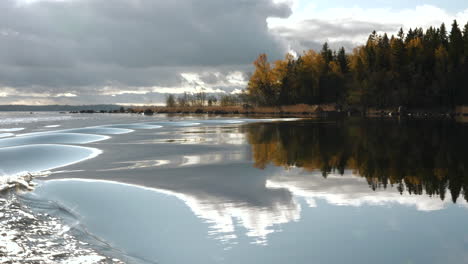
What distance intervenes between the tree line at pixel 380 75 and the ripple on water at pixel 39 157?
75678 mm

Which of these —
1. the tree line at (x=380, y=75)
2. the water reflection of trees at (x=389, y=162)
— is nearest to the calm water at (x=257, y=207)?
the water reflection of trees at (x=389, y=162)

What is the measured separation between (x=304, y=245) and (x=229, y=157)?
1057 cm

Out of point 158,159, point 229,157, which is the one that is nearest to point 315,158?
point 229,157

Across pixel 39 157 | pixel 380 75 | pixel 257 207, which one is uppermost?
pixel 380 75

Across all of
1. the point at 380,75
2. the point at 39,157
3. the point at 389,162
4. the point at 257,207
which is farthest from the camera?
the point at 380,75

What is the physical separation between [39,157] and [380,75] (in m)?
83.0

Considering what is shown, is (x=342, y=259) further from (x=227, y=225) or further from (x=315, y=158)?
(x=315, y=158)

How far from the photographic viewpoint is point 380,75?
88000 millimetres

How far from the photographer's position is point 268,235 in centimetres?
640

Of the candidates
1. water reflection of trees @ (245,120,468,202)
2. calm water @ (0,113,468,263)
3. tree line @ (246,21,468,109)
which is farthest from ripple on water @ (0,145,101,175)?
tree line @ (246,21,468,109)

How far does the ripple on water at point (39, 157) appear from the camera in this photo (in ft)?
45.2

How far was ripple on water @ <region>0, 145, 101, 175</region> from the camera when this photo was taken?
13.8 m

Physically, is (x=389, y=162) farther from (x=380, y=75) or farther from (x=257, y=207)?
(x=380, y=75)

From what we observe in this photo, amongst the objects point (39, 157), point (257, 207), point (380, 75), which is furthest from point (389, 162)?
point (380, 75)
